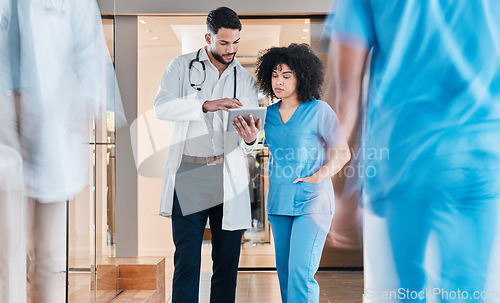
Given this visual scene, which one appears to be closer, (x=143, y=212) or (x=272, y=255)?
(x=272, y=255)

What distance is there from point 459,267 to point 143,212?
1.83 meters

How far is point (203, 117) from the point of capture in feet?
6.96

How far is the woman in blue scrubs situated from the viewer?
195cm

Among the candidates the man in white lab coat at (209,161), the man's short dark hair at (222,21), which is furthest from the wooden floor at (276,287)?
the man's short dark hair at (222,21)

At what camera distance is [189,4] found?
8.31ft

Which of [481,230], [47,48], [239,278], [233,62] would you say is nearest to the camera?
[481,230]

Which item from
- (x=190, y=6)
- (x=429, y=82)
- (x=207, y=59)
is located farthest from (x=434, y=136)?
(x=190, y=6)

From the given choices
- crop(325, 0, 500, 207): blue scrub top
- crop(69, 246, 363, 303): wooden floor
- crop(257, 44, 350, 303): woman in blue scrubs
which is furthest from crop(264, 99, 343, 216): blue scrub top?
crop(325, 0, 500, 207): blue scrub top

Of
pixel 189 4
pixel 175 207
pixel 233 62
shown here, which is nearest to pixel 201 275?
pixel 175 207

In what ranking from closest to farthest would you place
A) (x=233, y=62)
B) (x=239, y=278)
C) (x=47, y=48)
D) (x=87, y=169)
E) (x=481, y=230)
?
(x=481, y=230) → (x=47, y=48) → (x=87, y=169) → (x=233, y=62) → (x=239, y=278)

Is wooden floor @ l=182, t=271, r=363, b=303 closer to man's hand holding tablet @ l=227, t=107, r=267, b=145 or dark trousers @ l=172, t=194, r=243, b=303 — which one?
dark trousers @ l=172, t=194, r=243, b=303

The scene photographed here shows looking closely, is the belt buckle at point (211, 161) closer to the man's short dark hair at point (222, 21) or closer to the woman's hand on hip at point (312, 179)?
the woman's hand on hip at point (312, 179)

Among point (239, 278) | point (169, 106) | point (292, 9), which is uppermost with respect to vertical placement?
point (292, 9)

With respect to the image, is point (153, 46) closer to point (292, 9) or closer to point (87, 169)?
point (292, 9)
